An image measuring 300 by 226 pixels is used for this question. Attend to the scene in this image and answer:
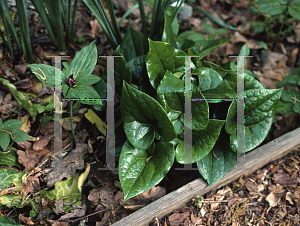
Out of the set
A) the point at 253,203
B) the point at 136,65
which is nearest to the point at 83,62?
the point at 136,65

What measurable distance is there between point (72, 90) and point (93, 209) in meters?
0.57

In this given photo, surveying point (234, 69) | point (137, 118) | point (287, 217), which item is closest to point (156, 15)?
point (234, 69)

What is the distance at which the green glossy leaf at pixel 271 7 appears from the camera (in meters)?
1.42

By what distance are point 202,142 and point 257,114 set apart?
321 millimetres

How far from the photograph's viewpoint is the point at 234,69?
134cm

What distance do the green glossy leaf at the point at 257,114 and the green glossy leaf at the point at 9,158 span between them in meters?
1.03

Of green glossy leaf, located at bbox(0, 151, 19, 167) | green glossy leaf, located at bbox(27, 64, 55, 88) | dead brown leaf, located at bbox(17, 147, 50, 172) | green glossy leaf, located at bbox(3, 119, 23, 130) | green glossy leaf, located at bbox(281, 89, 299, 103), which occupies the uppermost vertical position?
green glossy leaf, located at bbox(27, 64, 55, 88)

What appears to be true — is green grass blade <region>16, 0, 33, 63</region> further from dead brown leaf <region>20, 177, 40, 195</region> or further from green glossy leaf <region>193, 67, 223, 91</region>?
green glossy leaf <region>193, 67, 223, 91</region>

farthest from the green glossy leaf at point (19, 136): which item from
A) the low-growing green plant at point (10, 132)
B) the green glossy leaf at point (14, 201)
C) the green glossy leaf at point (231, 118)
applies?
the green glossy leaf at point (231, 118)

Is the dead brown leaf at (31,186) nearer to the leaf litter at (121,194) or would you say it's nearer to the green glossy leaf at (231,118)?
the leaf litter at (121,194)

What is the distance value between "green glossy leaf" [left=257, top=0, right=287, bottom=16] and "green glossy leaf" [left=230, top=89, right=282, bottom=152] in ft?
1.93

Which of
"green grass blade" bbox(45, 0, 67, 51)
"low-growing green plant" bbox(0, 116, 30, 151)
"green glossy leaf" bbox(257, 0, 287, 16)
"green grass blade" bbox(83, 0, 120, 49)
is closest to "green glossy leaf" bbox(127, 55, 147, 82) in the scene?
"green grass blade" bbox(83, 0, 120, 49)

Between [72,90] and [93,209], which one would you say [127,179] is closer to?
[93,209]

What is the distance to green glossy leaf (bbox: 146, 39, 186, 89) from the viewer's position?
3.53ft
